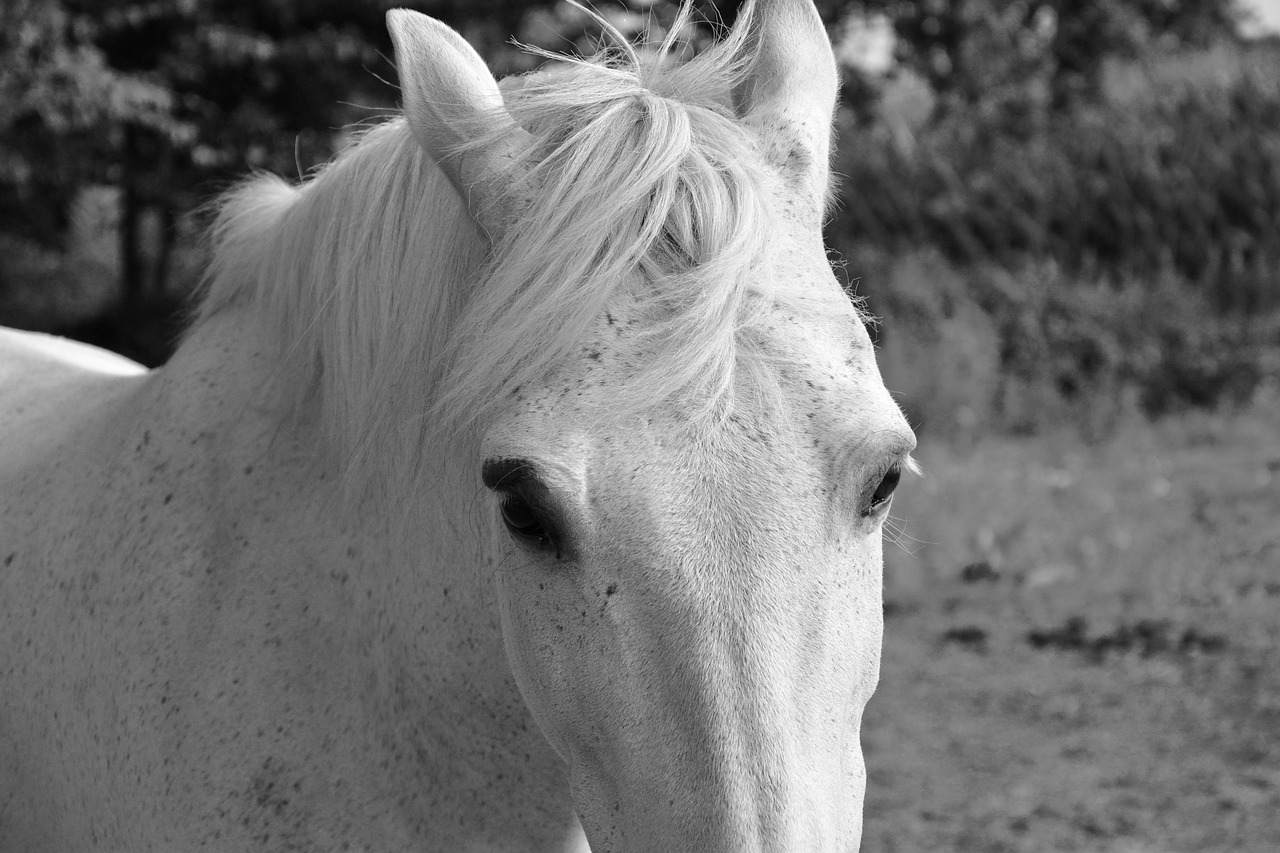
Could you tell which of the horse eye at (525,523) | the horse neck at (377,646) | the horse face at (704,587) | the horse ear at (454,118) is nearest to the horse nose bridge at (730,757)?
the horse face at (704,587)

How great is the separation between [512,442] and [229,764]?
675mm

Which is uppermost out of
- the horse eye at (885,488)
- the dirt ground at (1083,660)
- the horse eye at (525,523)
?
the horse eye at (885,488)

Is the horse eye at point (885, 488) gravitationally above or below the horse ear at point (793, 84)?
below

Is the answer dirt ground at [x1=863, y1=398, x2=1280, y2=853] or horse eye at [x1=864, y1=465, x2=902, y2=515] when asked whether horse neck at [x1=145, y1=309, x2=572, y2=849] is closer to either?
horse eye at [x1=864, y1=465, x2=902, y2=515]

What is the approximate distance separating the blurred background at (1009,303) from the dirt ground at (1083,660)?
0.02 meters

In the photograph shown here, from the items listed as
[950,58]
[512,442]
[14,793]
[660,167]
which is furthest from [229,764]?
[950,58]

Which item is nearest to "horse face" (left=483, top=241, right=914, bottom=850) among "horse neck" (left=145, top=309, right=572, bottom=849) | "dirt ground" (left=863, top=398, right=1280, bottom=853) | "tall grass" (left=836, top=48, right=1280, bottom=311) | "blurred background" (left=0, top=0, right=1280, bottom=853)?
"horse neck" (left=145, top=309, right=572, bottom=849)

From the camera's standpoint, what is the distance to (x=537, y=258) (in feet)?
4.64

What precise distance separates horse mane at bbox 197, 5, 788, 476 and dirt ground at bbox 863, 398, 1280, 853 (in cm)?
163

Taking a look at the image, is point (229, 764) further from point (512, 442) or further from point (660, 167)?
point (660, 167)

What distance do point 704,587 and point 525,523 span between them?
233 mm

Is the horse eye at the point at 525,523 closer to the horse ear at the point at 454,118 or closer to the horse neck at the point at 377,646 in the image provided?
the horse neck at the point at 377,646

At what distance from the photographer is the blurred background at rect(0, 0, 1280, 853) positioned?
445cm

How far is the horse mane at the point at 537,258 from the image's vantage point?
137 centimetres
